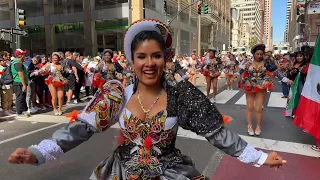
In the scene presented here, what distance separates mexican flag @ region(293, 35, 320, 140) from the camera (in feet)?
15.7

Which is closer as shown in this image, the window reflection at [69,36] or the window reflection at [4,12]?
the window reflection at [69,36]

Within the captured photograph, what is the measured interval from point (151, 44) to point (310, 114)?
13.3ft

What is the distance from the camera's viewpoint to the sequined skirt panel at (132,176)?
177 cm

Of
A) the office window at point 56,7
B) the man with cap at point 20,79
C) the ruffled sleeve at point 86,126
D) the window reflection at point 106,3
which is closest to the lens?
the ruffled sleeve at point 86,126

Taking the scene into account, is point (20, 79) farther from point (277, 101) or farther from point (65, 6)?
point (65, 6)

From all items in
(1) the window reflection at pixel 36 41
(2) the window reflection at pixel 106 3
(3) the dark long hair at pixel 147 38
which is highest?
(2) the window reflection at pixel 106 3

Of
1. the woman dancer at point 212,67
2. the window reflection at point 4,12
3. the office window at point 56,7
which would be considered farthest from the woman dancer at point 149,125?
the window reflection at point 4,12

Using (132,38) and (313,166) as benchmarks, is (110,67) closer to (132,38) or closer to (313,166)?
(313,166)

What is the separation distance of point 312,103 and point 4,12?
133 feet

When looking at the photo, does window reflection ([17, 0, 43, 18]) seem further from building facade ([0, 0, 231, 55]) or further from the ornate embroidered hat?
the ornate embroidered hat

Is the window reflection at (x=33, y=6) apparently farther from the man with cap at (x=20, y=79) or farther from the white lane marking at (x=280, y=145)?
the white lane marking at (x=280, y=145)

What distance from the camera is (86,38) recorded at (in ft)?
99.5

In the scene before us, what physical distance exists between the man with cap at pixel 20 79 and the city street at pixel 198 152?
770 millimetres

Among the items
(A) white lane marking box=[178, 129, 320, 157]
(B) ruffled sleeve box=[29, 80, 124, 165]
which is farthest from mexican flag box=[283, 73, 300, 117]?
(B) ruffled sleeve box=[29, 80, 124, 165]
